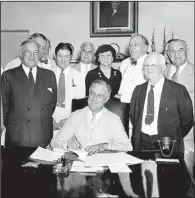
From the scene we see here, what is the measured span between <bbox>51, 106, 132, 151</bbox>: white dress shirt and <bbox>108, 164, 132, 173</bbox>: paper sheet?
564mm

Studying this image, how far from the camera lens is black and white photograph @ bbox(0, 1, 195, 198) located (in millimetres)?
1539

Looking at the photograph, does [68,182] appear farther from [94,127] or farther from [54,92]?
[54,92]

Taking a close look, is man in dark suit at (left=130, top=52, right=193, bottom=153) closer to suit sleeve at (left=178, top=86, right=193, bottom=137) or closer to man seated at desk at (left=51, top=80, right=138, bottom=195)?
suit sleeve at (left=178, top=86, right=193, bottom=137)

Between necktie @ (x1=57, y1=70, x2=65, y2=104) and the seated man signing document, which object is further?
necktie @ (x1=57, y1=70, x2=65, y2=104)

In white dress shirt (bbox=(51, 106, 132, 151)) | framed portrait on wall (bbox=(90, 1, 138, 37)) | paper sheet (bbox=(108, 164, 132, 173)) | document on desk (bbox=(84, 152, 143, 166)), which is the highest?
framed portrait on wall (bbox=(90, 1, 138, 37))

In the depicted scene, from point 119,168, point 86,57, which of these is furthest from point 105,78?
point 119,168

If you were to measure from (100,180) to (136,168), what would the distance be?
0.30 metres

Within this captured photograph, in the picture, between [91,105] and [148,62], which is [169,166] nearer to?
[91,105]

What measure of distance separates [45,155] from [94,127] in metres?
0.57

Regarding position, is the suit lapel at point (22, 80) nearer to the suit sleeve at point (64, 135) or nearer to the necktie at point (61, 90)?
the necktie at point (61, 90)

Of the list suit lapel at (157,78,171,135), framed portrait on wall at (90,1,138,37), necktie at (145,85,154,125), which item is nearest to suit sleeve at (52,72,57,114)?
Answer: necktie at (145,85,154,125)

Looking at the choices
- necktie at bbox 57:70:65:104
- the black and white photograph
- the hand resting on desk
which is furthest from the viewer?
necktie at bbox 57:70:65:104

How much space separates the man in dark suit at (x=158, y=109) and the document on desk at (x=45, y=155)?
36.2 inches

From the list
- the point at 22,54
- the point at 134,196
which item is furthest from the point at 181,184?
the point at 22,54
